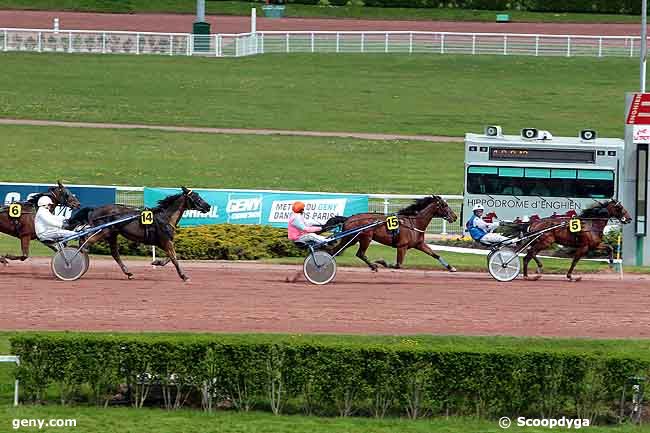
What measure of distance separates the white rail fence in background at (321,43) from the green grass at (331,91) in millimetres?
520

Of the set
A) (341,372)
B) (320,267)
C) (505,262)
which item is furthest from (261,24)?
(341,372)

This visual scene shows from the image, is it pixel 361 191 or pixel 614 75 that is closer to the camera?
pixel 361 191

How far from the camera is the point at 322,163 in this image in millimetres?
34719

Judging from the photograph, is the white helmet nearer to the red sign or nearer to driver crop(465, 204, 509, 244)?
driver crop(465, 204, 509, 244)

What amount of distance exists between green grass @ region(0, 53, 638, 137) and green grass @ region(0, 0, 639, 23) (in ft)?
19.3

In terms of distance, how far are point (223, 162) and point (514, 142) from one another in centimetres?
954

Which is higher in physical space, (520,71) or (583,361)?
(520,71)

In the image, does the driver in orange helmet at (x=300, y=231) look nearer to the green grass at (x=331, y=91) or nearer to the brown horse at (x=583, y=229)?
the brown horse at (x=583, y=229)

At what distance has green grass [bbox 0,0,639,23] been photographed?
5466 centimetres

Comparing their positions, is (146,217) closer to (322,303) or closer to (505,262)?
(322,303)

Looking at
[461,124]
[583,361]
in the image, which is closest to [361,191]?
[461,124]

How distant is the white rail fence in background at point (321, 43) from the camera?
47844 millimetres

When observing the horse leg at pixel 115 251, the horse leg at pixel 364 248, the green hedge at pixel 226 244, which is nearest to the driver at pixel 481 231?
the horse leg at pixel 364 248

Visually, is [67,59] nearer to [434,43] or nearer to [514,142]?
[434,43]
